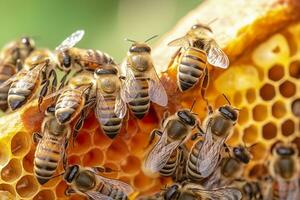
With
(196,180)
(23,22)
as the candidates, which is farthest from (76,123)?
(23,22)

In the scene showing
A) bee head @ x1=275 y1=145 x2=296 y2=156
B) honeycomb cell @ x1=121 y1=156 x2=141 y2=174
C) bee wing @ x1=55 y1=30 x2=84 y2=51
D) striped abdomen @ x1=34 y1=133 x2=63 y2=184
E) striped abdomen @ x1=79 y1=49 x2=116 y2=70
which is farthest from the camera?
bee head @ x1=275 y1=145 x2=296 y2=156

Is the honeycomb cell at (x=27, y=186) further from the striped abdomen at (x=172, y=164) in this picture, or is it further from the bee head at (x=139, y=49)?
the bee head at (x=139, y=49)

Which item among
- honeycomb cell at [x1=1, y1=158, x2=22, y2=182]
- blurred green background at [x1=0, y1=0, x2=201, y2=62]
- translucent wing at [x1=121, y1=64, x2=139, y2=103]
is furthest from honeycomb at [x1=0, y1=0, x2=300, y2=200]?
blurred green background at [x1=0, y1=0, x2=201, y2=62]

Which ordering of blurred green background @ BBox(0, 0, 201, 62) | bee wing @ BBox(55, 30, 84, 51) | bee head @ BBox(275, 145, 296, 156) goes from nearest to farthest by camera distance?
bee wing @ BBox(55, 30, 84, 51) < bee head @ BBox(275, 145, 296, 156) < blurred green background @ BBox(0, 0, 201, 62)

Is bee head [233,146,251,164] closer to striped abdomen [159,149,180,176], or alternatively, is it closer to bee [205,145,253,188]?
bee [205,145,253,188]

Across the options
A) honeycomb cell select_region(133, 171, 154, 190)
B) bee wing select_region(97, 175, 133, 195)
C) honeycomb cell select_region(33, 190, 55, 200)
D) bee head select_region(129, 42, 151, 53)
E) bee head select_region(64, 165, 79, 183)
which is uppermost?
bee head select_region(129, 42, 151, 53)

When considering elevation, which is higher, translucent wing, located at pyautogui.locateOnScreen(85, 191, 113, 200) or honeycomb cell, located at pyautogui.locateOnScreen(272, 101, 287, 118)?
honeycomb cell, located at pyautogui.locateOnScreen(272, 101, 287, 118)

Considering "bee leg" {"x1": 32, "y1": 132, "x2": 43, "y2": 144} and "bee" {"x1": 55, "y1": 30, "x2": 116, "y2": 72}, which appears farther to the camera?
"bee" {"x1": 55, "y1": 30, "x2": 116, "y2": 72}

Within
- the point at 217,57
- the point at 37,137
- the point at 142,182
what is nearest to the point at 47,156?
the point at 37,137
